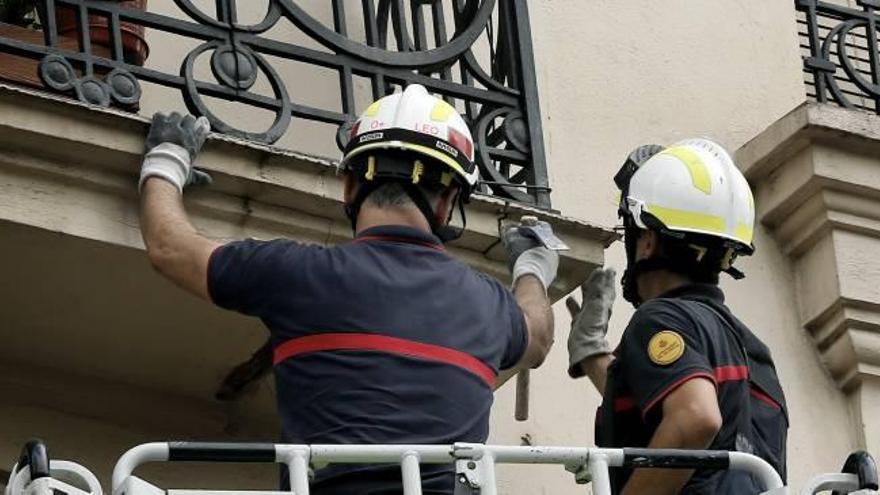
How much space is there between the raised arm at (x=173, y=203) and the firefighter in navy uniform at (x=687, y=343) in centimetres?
98

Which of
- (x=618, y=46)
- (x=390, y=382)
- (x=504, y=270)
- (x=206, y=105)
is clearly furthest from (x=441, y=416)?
(x=618, y=46)

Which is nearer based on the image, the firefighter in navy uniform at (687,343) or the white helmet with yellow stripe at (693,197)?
the firefighter in navy uniform at (687,343)

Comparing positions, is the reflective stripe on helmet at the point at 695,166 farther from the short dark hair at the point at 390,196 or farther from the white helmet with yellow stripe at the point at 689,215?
the short dark hair at the point at 390,196

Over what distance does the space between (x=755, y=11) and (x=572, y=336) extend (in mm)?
2148

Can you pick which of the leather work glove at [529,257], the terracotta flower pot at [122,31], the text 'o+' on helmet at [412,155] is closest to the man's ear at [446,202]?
the text 'o+' on helmet at [412,155]

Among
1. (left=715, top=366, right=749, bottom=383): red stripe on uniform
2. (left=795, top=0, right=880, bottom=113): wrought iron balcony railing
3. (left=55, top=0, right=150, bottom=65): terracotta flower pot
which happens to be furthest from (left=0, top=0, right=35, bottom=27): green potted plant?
(left=795, top=0, right=880, bottom=113): wrought iron balcony railing

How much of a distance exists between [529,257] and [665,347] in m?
1.00

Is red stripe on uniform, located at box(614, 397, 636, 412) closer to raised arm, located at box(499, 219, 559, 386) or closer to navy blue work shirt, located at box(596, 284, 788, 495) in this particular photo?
navy blue work shirt, located at box(596, 284, 788, 495)

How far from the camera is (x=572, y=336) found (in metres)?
8.80

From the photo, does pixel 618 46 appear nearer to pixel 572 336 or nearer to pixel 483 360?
pixel 572 336

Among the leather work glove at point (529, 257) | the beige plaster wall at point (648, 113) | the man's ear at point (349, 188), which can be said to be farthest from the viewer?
the beige plaster wall at point (648, 113)

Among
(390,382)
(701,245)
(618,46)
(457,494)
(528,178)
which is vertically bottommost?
(457,494)

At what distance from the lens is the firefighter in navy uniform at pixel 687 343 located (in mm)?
7449

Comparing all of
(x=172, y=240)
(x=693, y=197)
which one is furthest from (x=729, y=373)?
(x=172, y=240)
